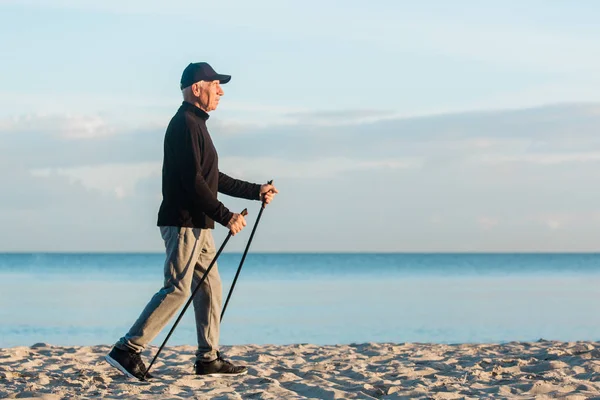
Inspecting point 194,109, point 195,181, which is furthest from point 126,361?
point 194,109

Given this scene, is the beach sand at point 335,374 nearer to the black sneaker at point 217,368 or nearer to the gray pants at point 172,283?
the black sneaker at point 217,368

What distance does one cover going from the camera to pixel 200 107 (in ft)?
20.6

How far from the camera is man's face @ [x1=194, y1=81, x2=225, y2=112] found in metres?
6.24

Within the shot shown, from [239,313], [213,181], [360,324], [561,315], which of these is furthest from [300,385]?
[561,315]

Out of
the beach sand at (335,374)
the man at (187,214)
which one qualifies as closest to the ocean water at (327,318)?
the beach sand at (335,374)

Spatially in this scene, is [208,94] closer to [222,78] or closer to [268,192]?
[222,78]

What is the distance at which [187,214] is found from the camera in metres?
6.05

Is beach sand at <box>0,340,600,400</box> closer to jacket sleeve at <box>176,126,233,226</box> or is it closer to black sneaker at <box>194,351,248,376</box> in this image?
black sneaker at <box>194,351,248,376</box>

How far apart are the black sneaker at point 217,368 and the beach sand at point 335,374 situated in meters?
0.09

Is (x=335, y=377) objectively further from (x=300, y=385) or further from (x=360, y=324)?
(x=360, y=324)

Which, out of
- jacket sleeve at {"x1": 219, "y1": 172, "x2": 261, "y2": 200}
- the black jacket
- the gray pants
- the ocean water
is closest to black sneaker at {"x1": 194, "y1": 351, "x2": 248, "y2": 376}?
the gray pants

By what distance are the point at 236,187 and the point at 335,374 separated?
1.55 metres

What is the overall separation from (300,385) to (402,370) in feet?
3.71

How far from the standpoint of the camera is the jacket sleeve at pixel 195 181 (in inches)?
235
